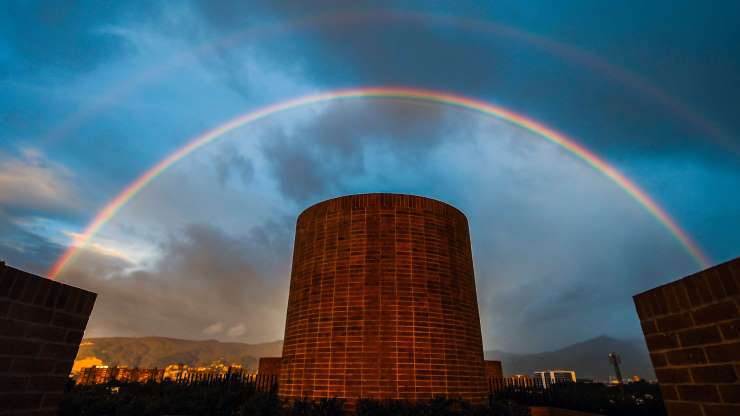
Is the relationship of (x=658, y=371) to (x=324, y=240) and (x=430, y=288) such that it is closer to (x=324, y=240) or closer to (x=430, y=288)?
(x=430, y=288)

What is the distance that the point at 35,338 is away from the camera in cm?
355

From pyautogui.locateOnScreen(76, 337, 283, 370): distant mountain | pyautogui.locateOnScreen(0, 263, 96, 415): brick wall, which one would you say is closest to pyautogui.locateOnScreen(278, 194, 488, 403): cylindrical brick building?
pyautogui.locateOnScreen(0, 263, 96, 415): brick wall

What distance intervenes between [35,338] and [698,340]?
5.86m

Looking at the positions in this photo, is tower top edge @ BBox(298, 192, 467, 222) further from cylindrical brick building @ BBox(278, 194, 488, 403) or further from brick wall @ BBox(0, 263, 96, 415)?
brick wall @ BBox(0, 263, 96, 415)

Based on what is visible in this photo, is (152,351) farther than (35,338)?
Yes

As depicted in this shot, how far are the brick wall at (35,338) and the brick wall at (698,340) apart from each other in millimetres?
5735

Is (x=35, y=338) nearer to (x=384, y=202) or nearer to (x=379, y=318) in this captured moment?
(x=379, y=318)

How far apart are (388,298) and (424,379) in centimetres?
190

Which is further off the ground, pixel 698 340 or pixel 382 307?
pixel 382 307

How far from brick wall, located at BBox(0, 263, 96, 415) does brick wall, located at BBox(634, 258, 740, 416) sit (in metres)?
5.74

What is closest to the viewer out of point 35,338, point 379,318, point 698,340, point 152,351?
point 698,340

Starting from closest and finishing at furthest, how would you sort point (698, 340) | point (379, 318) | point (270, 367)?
1. point (698, 340)
2. point (379, 318)
3. point (270, 367)

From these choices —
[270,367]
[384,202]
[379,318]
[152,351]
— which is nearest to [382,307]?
[379,318]

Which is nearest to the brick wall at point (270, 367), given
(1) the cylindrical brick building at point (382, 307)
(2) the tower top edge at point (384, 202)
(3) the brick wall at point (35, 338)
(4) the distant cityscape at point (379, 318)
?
(4) the distant cityscape at point (379, 318)
